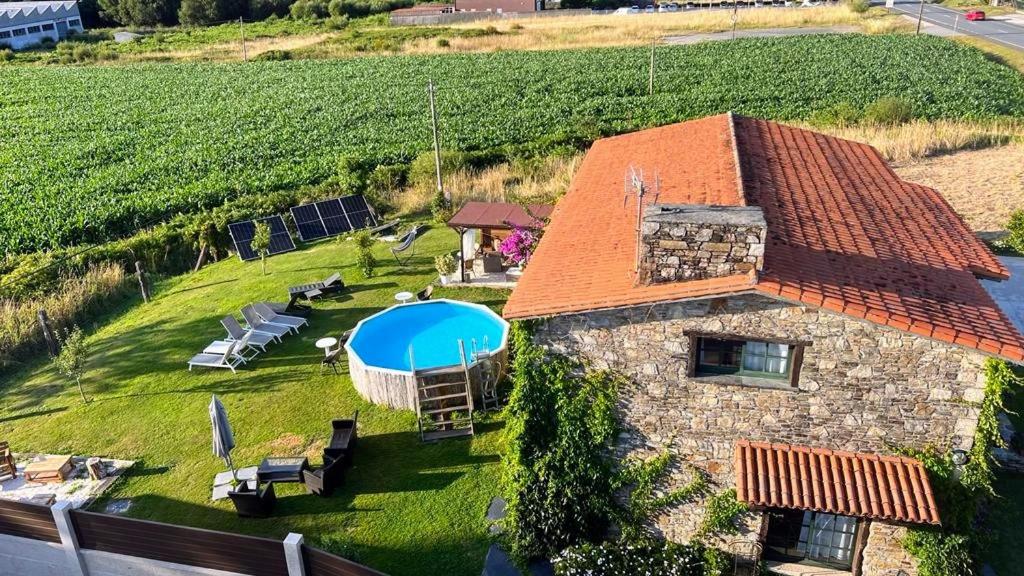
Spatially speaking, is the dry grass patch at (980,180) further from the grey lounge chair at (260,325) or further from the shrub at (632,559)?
the grey lounge chair at (260,325)

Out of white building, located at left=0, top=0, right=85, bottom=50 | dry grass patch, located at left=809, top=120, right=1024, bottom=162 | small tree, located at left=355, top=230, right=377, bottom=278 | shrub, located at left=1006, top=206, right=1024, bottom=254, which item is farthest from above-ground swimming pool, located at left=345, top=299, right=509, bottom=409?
white building, located at left=0, top=0, right=85, bottom=50

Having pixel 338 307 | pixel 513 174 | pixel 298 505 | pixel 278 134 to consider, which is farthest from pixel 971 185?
pixel 278 134

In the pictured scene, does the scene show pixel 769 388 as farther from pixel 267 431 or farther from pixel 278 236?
pixel 278 236

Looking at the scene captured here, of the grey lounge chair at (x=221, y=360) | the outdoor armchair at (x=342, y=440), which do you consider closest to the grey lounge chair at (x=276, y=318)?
the grey lounge chair at (x=221, y=360)

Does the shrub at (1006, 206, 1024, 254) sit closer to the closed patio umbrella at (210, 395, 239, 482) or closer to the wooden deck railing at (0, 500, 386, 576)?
the wooden deck railing at (0, 500, 386, 576)

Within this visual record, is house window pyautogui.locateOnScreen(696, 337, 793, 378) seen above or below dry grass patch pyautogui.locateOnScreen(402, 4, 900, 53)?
below

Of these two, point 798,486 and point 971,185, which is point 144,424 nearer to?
point 798,486

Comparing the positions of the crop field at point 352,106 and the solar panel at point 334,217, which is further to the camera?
the crop field at point 352,106
